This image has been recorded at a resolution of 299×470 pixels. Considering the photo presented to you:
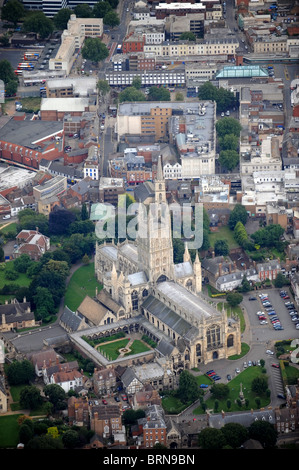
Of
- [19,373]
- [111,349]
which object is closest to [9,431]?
[19,373]

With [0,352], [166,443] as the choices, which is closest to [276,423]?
[166,443]

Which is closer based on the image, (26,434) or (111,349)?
(26,434)

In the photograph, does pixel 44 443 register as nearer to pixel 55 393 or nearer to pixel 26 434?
pixel 26 434

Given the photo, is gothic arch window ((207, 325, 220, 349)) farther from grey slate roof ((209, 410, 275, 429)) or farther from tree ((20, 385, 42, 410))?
tree ((20, 385, 42, 410))

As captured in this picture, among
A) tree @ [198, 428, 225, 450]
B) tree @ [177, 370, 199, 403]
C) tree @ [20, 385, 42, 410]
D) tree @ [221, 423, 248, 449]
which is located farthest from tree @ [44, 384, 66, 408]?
tree @ [221, 423, 248, 449]

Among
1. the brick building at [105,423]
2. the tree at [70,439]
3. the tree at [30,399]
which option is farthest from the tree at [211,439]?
the tree at [30,399]

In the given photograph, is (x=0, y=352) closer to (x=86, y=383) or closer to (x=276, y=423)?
(x=86, y=383)
